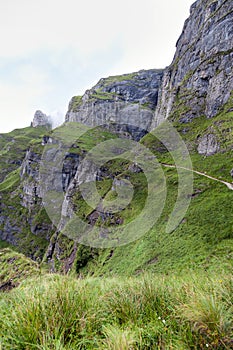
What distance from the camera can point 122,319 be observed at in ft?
14.8

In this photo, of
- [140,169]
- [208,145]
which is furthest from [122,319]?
[140,169]

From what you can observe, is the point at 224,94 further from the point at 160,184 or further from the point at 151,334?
the point at 151,334

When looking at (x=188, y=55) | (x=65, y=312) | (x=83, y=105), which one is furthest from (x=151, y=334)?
(x=83, y=105)

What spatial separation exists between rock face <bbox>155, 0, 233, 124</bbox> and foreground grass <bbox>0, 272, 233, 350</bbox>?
80.9m

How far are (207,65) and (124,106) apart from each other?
77494 mm

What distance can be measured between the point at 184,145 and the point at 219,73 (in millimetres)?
32081

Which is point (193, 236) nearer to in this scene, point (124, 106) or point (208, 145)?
point (208, 145)

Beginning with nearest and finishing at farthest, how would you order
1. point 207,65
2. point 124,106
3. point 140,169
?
point 140,169 < point 207,65 < point 124,106

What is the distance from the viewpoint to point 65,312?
164 inches

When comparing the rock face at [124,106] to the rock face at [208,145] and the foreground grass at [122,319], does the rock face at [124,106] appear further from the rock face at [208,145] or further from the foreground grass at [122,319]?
the foreground grass at [122,319]

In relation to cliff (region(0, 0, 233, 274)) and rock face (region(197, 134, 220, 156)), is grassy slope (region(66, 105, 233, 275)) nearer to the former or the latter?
cliff (region(0, 0, 233, 274))

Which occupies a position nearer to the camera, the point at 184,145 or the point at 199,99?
the point at 184,145

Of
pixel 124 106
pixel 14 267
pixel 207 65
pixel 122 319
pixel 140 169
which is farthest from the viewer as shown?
pixel 124 106

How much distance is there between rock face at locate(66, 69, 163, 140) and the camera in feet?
494
